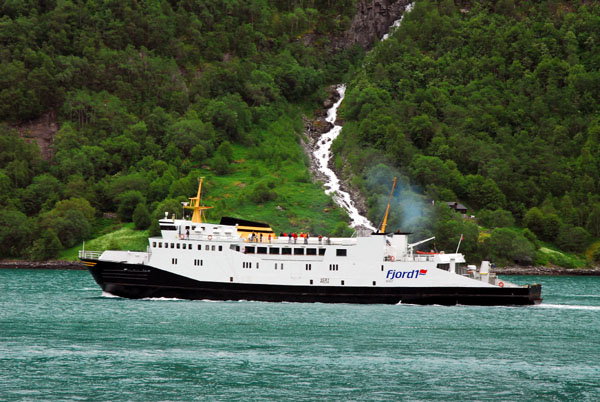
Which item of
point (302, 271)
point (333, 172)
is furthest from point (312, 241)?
point (333, 172)

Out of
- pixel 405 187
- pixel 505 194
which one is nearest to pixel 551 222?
pixel 505 194

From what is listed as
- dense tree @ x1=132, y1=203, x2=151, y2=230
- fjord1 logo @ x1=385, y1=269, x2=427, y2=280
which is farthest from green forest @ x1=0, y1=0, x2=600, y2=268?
fjord1 logo @ x1=385, y1=269, x2=427, y2=280

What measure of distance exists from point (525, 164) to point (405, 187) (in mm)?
25708

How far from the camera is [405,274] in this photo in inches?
2596

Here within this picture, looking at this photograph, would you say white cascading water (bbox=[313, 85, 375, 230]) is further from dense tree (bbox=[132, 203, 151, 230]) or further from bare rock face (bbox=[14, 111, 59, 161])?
bare rock face (bbox=[14, 111, 59, 161])

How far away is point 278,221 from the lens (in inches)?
4916

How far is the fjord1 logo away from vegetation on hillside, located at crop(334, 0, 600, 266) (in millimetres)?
56006

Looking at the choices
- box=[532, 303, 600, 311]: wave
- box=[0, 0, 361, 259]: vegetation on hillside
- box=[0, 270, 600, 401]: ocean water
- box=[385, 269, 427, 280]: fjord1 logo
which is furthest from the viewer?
box=[0, 0, 361, 259]: vegetation on hillside

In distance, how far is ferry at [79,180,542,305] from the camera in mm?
66125

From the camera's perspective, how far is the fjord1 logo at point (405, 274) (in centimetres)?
6575

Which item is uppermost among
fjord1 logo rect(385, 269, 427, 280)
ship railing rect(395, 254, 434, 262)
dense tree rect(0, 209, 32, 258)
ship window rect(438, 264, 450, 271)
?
dense tree rect(0, 209, 32, 258)

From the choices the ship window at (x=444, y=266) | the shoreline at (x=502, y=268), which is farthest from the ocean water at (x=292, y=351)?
the shoreline at (x=502, y=268)

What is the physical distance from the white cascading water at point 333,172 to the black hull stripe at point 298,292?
58592mm

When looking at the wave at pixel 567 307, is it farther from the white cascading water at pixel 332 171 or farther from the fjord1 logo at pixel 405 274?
the white cascading water at pixel 332 171
